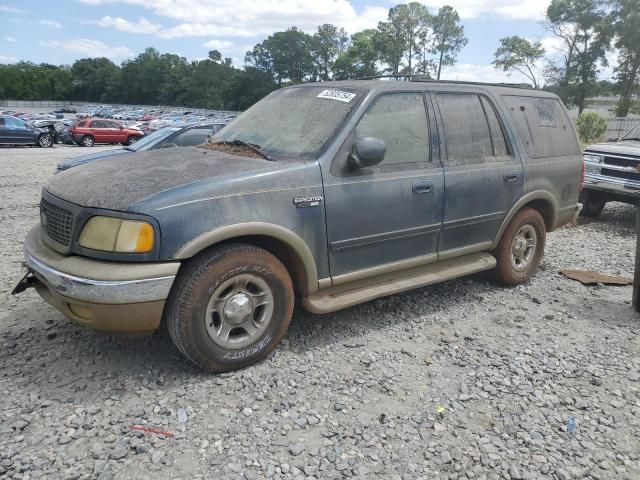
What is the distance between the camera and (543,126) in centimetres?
532

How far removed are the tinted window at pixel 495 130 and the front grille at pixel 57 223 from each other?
3.57 metres

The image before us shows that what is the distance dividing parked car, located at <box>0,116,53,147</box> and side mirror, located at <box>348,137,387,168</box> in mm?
22711

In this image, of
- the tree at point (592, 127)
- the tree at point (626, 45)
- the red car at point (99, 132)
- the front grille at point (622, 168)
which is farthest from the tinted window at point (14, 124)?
the tree at point (626, 45)

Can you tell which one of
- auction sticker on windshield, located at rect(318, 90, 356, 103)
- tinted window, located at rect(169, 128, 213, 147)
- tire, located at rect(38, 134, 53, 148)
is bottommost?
tire, located at rect(38, 134, 53, 148)

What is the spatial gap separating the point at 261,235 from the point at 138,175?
89cm

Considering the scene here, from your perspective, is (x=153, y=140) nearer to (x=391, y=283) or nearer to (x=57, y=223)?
(x=57, y=223)

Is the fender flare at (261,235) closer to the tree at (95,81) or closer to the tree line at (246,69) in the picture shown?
the tree line at (246,69)

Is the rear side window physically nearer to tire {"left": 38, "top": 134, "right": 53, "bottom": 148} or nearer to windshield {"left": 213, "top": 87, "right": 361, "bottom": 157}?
windshield {"left": 213, "top": 87, "right": 361, "bottom": 157}

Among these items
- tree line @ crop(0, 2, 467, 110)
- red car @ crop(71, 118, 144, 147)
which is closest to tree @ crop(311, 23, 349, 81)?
tree line @ crop(0, 2, 467, 110)

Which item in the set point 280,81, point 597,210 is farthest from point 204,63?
point 597,210

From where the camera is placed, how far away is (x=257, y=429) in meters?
2.96

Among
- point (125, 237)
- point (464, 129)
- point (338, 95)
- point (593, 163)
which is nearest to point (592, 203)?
point (593, 163)

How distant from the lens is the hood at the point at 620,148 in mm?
8172

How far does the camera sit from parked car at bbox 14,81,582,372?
122 inches
